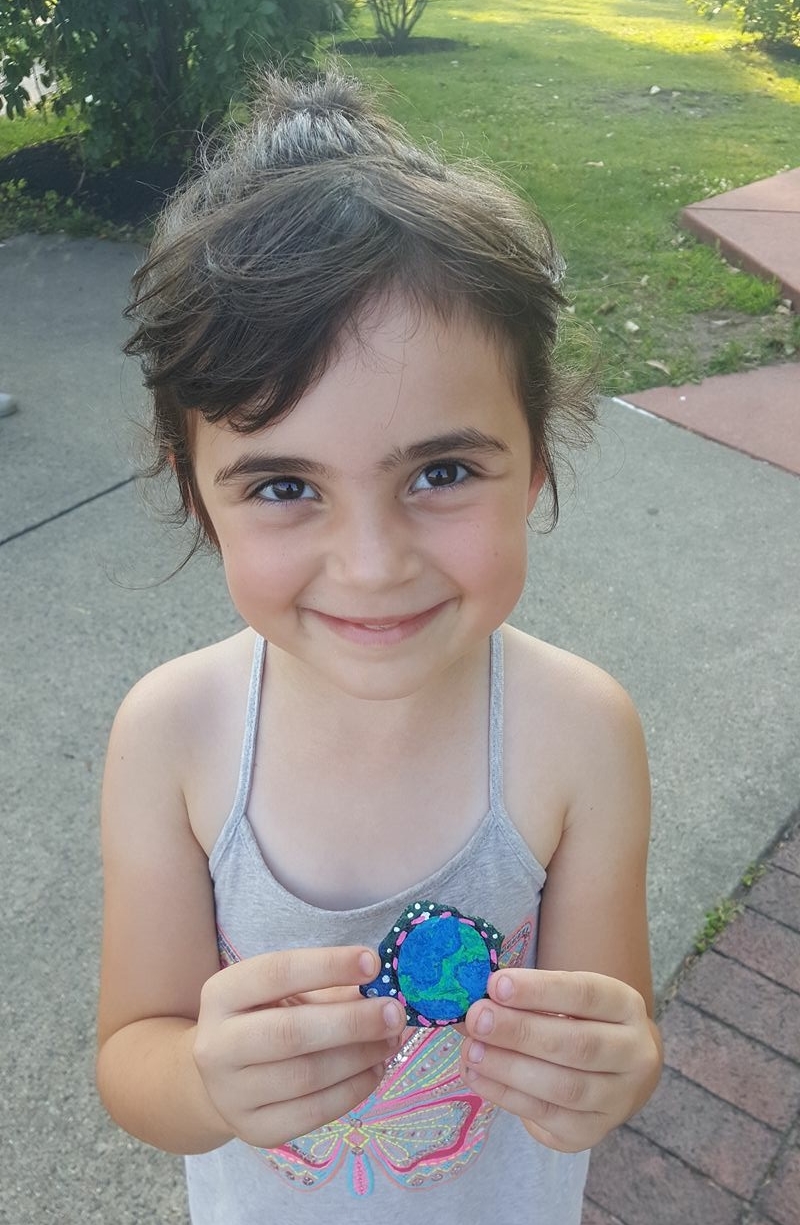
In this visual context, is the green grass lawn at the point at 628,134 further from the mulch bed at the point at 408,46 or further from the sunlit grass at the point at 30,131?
the sunlit grass at the point at 30,131

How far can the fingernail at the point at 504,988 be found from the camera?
40.3 inches

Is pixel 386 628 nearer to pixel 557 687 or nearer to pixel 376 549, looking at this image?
pixel 376 549

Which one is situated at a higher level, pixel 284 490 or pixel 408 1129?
pixel 284 490

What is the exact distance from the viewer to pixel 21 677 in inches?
124

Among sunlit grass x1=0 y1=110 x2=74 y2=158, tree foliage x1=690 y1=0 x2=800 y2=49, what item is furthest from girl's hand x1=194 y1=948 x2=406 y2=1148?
tree foliage x1=690 y1=0 x2=800 y2=49

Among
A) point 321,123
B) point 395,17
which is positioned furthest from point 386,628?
point 395,17

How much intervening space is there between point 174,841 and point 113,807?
0.28 ft

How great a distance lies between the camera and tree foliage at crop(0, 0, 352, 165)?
5703 millimetres

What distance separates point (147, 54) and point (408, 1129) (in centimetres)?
625

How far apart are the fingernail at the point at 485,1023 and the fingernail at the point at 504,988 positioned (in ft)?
0.07

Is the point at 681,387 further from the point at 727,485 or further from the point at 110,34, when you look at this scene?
the point at 110,34

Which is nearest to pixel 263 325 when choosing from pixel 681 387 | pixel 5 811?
pixel 5 811

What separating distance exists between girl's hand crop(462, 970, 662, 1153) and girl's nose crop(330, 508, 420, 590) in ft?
1.29

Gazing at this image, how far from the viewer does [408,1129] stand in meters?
1.35
